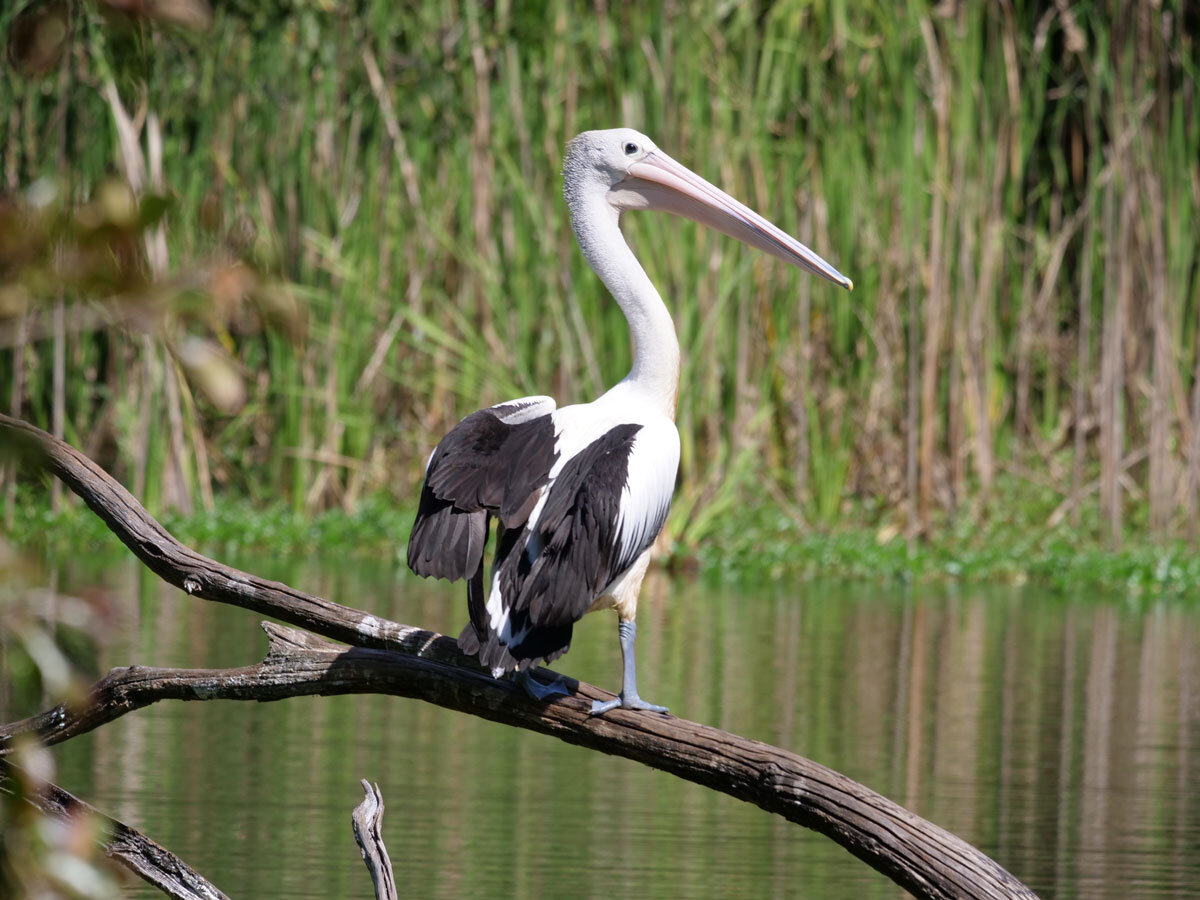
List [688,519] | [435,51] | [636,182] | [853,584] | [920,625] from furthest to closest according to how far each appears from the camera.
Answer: [435,51]
[688,519]
[853,584]
[920,625]
[636,182]

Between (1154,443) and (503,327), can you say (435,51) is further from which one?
(1154,443)

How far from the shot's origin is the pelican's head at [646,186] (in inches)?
155

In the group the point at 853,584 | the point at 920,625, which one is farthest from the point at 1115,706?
the point at 853,584

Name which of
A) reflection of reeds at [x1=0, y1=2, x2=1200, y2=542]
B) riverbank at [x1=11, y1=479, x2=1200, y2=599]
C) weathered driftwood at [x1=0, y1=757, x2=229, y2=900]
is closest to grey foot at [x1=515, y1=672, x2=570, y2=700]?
weathered driftwood at [x1=0, y1=757, x2=229, y2=900]

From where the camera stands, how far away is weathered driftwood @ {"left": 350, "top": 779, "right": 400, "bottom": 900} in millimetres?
3066

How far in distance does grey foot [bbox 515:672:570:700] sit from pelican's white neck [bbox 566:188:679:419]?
0.74 m

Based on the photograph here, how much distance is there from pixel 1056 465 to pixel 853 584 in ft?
7.71

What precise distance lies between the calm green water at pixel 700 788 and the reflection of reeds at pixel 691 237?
1609 mm

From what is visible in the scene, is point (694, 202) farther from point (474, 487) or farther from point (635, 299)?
point (474, 487)

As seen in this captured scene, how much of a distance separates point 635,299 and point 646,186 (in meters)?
0.41

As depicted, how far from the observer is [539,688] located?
9.88 ft

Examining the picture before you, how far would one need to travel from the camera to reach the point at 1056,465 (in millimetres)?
11039

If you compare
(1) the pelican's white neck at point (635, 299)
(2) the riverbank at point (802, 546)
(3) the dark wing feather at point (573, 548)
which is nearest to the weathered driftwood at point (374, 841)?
(3) the dark wing feather at point (573, 548)

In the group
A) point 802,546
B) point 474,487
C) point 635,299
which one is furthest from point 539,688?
point 802,546
